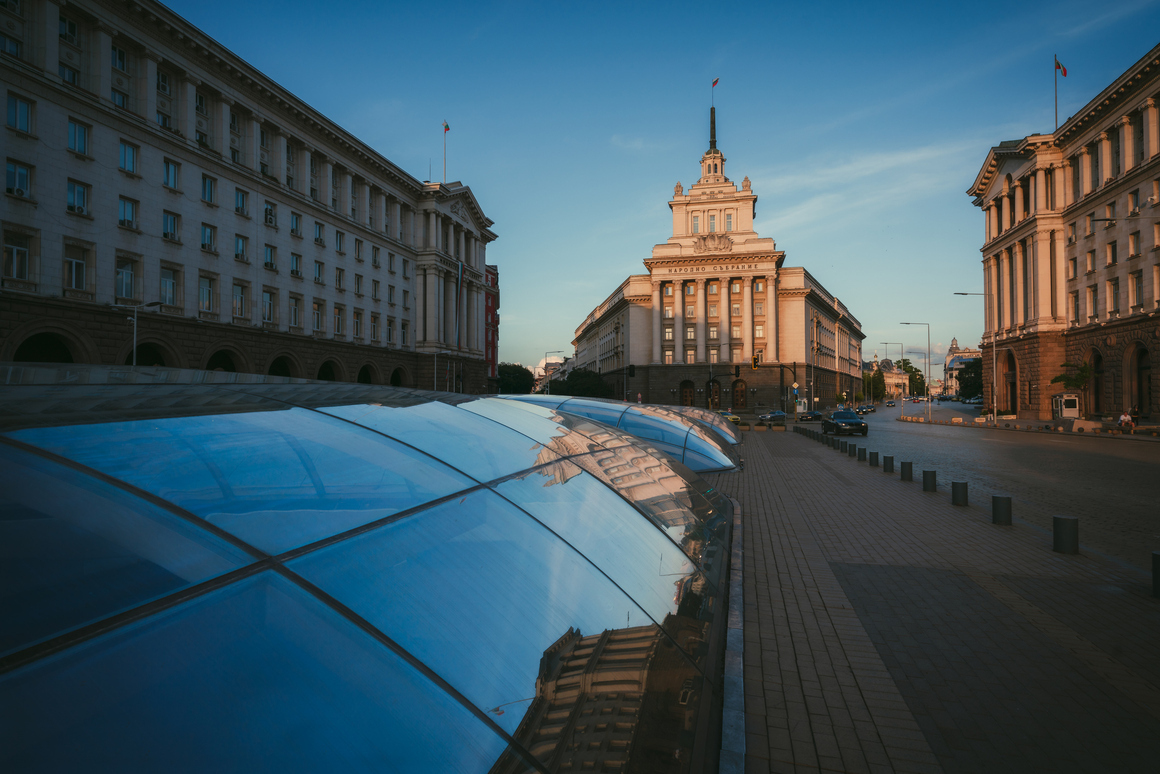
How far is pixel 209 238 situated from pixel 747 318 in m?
63.2

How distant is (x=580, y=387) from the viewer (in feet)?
283

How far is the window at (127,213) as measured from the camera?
30.8 metres

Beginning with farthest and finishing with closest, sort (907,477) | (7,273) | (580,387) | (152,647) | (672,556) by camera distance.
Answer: (580,387) → (7,273) → (907,477) → (672,556) → (152,647)

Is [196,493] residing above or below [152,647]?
above

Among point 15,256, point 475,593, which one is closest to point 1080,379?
point 475,593

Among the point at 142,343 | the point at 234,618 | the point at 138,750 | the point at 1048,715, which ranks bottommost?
the point at 1048,715

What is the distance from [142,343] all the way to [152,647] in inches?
1463

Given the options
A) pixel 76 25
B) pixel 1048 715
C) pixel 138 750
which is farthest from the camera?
pixel 76 25

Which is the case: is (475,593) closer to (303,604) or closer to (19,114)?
(303,604)

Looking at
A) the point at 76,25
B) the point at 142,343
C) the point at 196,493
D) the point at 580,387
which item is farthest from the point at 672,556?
the point at 580,387

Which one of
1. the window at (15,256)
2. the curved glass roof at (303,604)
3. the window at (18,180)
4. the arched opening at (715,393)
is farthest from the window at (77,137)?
the arched opening at (715,393)

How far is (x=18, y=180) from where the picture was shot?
86.9ft

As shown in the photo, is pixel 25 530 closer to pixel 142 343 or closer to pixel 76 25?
pixel 142 343

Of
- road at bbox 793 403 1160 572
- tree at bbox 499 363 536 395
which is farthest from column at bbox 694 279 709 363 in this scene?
road at bbox 793 403 1160 572
